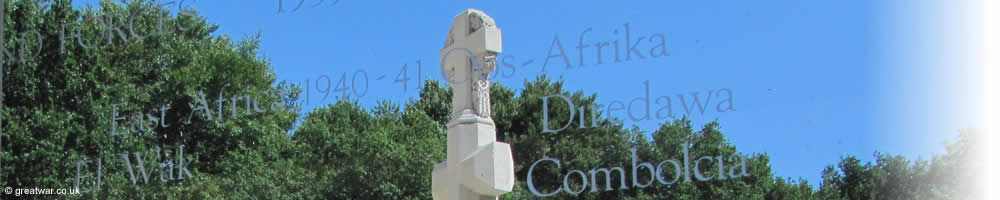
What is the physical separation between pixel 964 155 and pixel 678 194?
7445 millimetres

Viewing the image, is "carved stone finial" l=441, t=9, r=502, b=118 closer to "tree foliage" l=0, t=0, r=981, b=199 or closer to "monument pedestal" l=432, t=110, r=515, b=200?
"monument pedestal" l=432, t=110, r=515, b=200

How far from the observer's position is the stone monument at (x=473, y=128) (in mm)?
7336

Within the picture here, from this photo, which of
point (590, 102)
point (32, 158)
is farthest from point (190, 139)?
point (590, 102)

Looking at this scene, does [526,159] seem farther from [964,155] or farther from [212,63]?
[964,155]

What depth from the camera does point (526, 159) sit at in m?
27.7

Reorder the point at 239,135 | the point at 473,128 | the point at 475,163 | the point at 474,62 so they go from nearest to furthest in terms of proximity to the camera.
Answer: the point at 475,163 → the point at 473,128 → the point at 474,62 → the point at 239,135

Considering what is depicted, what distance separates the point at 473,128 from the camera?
752 centimetres

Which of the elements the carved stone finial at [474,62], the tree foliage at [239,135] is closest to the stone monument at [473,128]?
the carved stone finial at [474,62]

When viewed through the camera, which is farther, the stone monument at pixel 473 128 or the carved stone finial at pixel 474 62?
the carved stone finial at pixel 474 62

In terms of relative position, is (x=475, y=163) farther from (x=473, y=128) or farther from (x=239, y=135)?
(x=239, y=135)

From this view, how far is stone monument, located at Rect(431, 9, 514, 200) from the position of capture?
24.1 feet

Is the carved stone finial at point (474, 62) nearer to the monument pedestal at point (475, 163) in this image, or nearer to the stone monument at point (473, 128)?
the stone monument at point (473, 128)

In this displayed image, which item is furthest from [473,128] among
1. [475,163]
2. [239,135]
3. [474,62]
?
[239,135]

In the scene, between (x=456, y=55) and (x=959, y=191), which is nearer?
(x=456, y=55)
